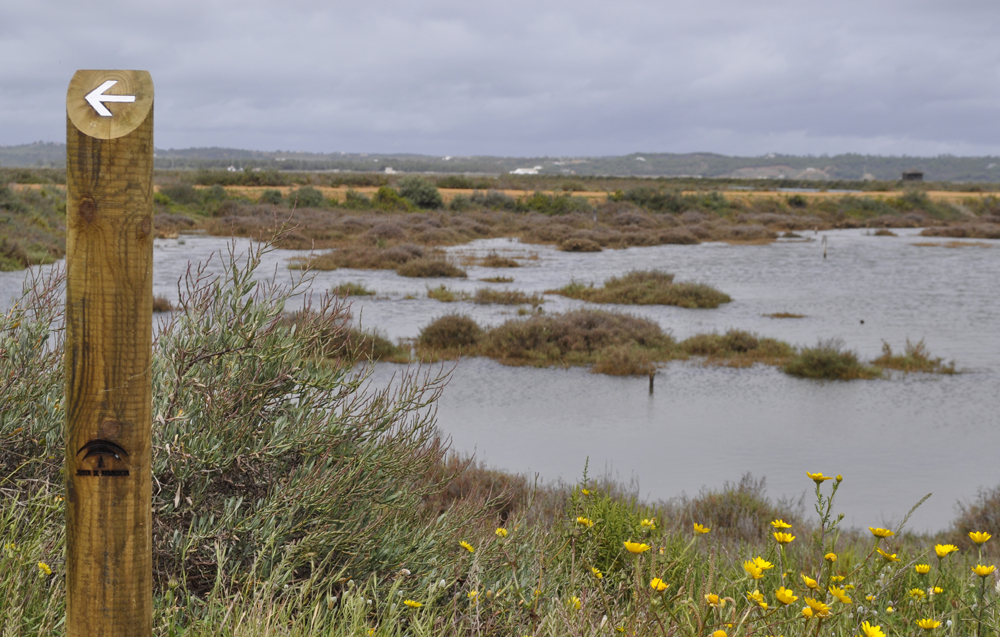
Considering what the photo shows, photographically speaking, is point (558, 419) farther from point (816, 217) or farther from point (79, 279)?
point (816, 217)

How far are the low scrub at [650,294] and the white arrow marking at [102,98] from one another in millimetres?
17206

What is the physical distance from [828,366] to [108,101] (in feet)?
41.8

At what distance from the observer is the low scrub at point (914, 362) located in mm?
13047

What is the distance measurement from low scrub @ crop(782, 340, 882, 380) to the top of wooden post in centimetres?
1254

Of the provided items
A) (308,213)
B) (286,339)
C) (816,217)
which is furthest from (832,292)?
(816,217)

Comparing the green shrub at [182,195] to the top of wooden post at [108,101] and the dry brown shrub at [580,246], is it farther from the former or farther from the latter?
the top of wooden post at [108,101]

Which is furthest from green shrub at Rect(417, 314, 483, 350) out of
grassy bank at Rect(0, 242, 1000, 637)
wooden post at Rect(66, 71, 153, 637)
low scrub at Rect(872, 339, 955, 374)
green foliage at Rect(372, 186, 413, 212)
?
green foliage at Rect(372, 186, 413, 212)

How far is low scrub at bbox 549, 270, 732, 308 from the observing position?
61.2 feet

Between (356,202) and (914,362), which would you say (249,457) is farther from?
(356,202)

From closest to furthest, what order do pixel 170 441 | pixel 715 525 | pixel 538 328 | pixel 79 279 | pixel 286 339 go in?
pixel 79 279, pixel 170 441, pixel 286 339, pixel 715 525, pixel 538 328

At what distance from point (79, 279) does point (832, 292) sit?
2176 centimetres

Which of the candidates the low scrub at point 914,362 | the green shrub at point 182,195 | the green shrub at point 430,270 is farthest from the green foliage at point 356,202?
the low scrub at point 914,362

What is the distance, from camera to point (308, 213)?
39031 mm

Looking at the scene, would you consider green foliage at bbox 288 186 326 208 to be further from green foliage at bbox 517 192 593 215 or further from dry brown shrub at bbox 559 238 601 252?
dry brown shrub at bbox 559 238 601 252
